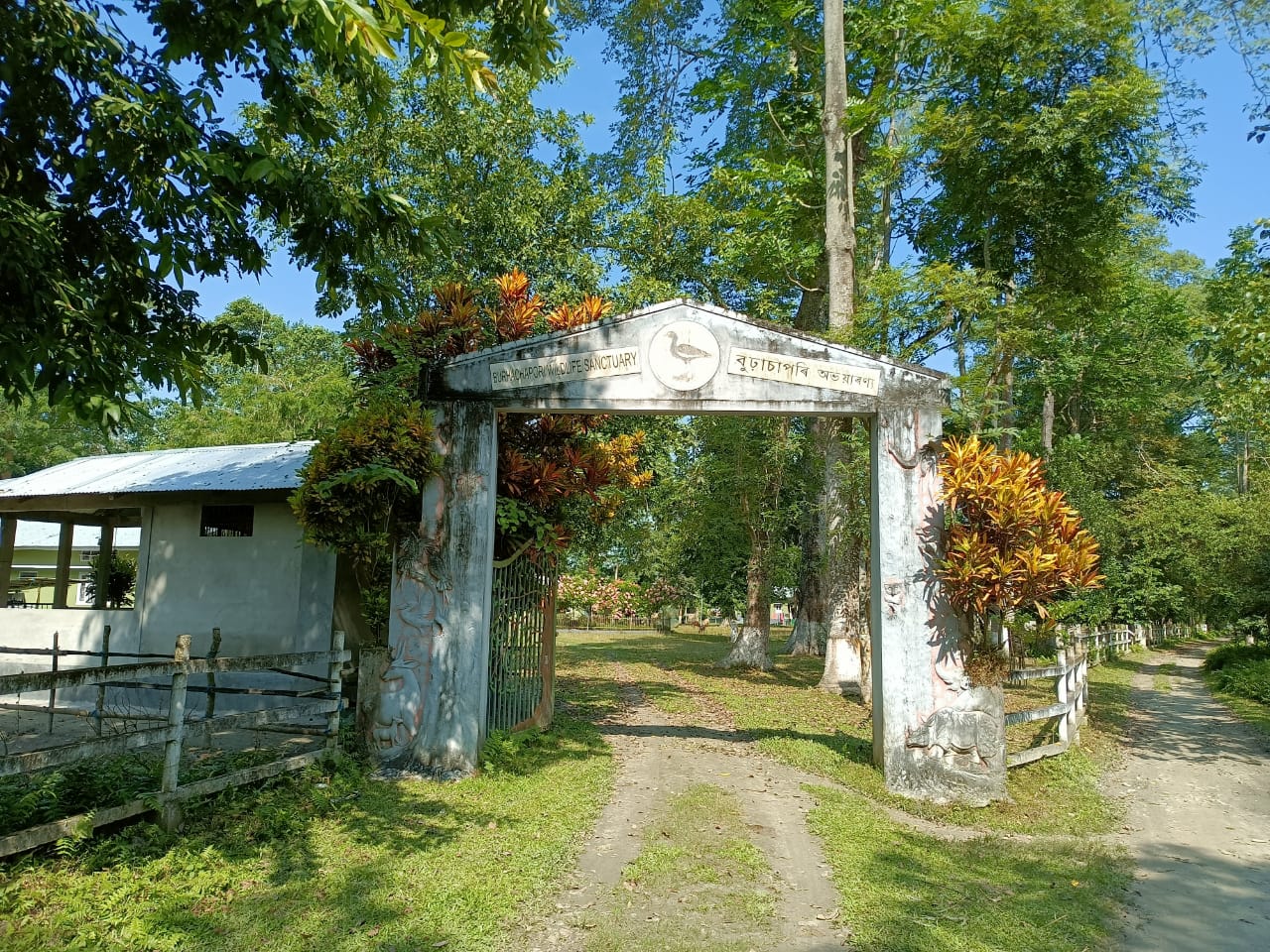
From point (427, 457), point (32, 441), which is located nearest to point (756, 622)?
point (427, 457)

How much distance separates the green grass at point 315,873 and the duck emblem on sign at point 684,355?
3933mm

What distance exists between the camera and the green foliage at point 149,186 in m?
4.89

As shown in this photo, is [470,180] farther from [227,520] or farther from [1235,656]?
[1235,656]

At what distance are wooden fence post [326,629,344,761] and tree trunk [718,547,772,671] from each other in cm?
1328

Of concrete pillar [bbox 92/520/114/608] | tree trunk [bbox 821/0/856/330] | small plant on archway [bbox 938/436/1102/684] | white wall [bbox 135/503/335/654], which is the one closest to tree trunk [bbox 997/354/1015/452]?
tree trunk [bbox 821/0/856/330]

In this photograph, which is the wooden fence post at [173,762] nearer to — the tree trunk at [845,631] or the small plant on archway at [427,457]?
the small plant on archway at [427,457]

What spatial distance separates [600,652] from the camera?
24.2 meters

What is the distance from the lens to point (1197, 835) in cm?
711

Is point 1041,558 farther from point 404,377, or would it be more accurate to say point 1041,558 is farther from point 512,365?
point 404,377

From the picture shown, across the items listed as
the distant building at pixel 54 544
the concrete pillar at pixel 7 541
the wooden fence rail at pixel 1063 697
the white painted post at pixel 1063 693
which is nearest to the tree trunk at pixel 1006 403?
the white painted post at pixel 1063 693

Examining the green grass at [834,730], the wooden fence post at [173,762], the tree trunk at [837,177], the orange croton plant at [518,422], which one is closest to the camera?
the wooden fence post at [173,762]

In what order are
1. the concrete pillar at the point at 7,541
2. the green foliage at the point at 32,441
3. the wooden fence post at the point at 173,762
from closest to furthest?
the wooden fence post at the point at 173,762, the concrete pillar at the point at 7,541, the green foliage at the point at 32,441

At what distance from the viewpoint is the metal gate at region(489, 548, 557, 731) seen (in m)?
9.01

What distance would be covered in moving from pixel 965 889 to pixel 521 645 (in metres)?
5.43
